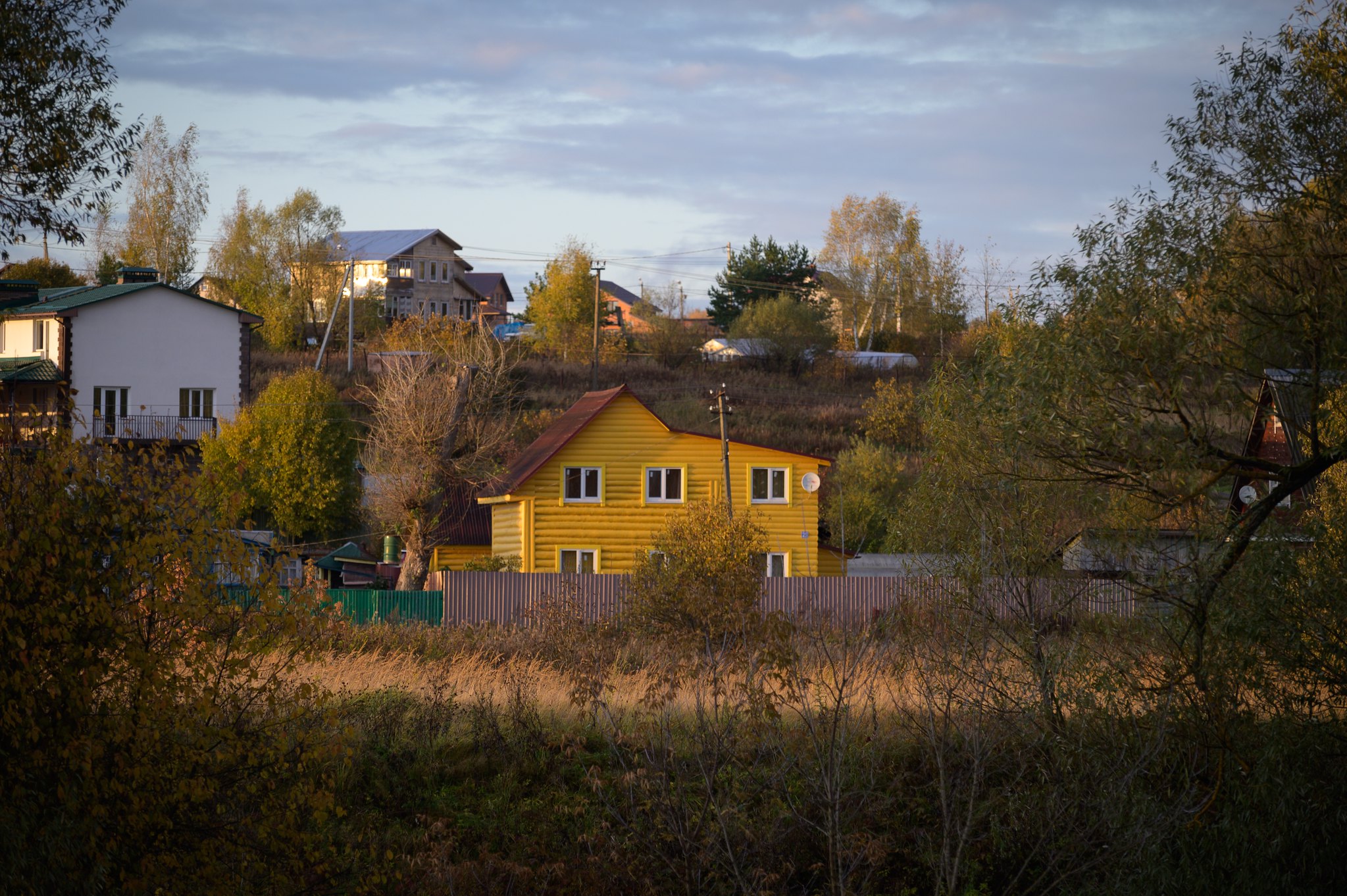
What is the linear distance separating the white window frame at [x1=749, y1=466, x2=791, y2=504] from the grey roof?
50.8 m

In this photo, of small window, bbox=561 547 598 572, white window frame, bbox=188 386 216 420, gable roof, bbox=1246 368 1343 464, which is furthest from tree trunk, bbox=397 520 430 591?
gable roof, bbox=1246 368 1343 464

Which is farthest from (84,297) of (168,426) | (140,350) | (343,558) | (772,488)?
(772,488)

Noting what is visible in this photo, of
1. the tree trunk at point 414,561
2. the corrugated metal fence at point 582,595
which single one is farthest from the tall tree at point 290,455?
the corrugated metal fence at point 582,595

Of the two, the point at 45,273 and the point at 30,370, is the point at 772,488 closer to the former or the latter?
the point at 30,370

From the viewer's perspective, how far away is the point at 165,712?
675 cm

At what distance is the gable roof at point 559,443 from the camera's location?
33.9m

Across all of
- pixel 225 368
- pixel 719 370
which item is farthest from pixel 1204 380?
pixel 719 370

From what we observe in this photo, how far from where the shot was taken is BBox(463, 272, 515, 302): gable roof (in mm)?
102812

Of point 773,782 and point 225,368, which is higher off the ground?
point 225,368

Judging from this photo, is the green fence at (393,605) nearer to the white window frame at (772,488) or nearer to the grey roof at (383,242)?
the white window frame at (772,488)

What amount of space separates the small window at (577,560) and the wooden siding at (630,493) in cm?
22

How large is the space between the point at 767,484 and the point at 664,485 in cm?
329

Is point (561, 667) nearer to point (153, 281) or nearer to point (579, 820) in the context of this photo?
point (579, 820)

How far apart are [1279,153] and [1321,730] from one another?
18.6ft
